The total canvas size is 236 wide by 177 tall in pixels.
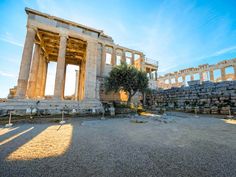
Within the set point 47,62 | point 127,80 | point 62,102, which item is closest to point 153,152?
point 62,102

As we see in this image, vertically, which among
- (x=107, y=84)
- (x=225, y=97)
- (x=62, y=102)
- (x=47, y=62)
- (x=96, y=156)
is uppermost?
(x=47, y=62)

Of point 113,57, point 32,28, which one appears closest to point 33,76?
point 32,28

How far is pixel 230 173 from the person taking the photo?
1917 millimetres

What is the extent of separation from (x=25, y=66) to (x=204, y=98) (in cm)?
1953

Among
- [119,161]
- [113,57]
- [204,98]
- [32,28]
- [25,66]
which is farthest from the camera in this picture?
[113,57]

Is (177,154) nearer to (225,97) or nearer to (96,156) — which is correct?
(96,156)

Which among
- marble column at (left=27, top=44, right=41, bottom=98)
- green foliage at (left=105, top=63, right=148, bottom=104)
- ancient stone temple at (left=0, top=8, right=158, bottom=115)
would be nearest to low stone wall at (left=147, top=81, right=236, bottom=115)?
green foliage at (left=105, top=63, right=148, bottom=104)

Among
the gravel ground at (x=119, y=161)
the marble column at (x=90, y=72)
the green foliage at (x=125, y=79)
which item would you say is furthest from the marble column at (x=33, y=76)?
the gravel ground at (x=119, y=161)

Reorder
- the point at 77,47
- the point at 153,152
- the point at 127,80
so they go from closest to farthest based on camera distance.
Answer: the point at 153,152 → the point at 127,80 → the point at 77,47

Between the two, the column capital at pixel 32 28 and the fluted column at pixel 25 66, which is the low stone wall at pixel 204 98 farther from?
the column capital at pixel 32 28

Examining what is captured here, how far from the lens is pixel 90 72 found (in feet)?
45.3

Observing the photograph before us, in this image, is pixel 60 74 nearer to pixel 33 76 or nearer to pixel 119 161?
pixel 33 76

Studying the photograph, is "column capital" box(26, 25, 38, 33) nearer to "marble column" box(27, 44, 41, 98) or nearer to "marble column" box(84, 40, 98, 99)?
"marble column" box(27, 44, 41, 98)

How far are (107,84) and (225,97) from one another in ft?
42.1
